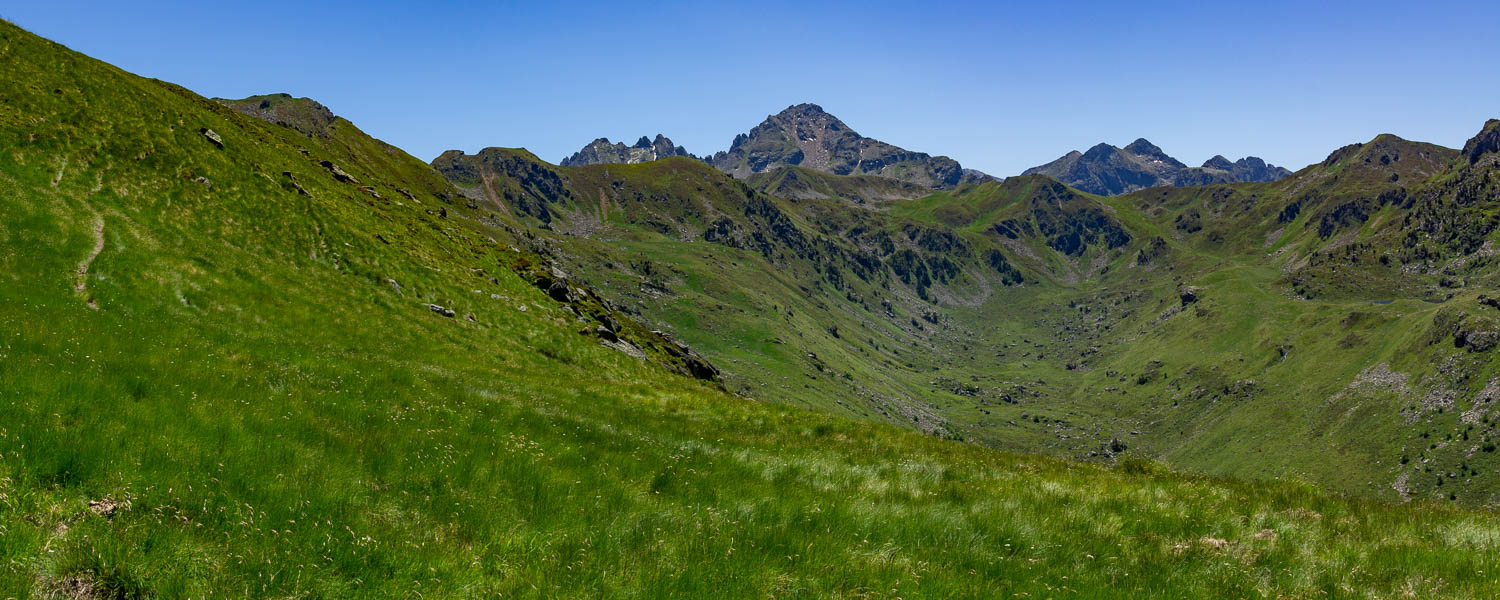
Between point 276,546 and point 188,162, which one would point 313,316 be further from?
point 276,546

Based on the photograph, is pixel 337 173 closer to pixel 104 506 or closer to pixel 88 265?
pixel 88 265

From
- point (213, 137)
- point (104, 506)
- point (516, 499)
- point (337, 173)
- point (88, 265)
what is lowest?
point (516, 499)

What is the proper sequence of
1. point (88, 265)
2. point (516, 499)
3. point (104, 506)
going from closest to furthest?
1. point (104, 506)
2. point (516, 499)
3. point (88, 265)

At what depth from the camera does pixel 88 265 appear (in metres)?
27.2

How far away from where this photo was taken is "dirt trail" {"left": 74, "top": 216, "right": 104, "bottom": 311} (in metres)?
25.0

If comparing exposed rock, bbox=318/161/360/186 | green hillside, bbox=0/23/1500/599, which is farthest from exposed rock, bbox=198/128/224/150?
exposed rock, bbox=318/161/360/186

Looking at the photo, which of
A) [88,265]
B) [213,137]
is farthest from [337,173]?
[88,265]

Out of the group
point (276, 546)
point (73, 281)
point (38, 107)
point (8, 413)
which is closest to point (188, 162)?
point (38, 107)

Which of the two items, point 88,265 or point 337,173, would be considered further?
point 337,173

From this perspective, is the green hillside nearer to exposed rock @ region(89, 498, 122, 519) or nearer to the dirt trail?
exposed rock @ region(89, 498, 122, 519)

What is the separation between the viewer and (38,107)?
124 feet

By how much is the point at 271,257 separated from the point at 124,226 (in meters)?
8.48

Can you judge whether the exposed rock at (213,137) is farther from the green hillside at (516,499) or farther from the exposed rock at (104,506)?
the exposed rock at (104,506)

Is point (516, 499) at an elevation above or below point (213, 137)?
below
